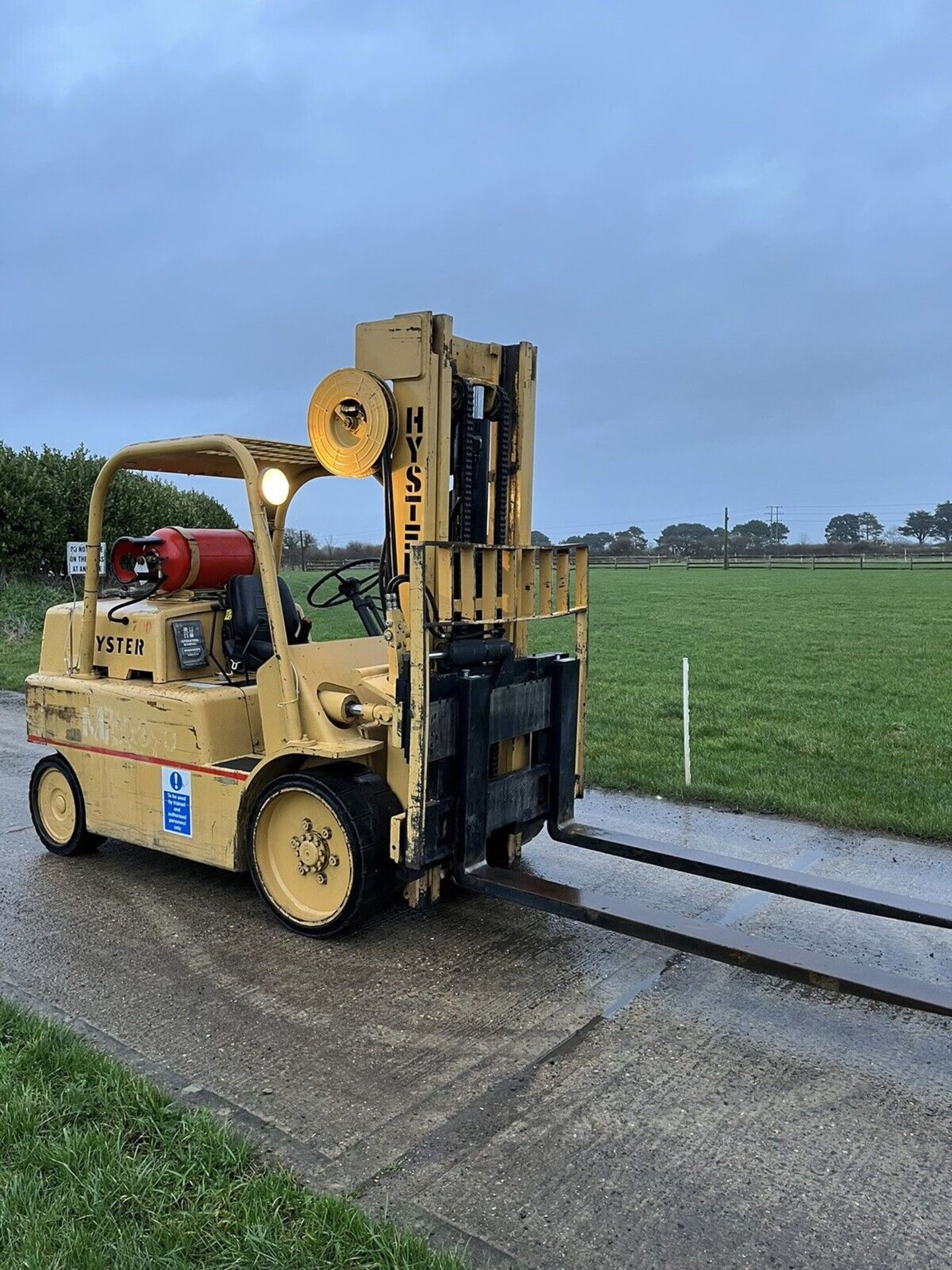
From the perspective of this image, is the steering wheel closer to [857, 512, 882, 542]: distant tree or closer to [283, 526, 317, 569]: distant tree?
[283, 526, 317, 569]: distant tree

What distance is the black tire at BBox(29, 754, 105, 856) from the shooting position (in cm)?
604

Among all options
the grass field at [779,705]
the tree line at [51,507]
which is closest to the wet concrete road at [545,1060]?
the grass field at [779,705]

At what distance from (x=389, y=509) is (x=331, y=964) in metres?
2.18

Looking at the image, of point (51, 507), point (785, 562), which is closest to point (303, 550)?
point (51, 507)

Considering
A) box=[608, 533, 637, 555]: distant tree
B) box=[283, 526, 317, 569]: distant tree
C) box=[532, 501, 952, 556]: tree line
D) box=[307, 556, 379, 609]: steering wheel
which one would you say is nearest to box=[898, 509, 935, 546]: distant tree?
box=[532, 501, 952, 556]: tree line

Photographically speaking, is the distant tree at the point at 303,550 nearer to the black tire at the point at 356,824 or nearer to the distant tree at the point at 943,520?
the black tire at the point at 356,824

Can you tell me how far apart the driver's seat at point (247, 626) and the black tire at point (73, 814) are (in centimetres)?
132

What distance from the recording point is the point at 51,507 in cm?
2550

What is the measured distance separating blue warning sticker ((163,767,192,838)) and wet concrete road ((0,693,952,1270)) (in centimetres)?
44

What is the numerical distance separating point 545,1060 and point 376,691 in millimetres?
2149

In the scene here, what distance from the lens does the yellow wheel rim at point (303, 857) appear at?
473 cm

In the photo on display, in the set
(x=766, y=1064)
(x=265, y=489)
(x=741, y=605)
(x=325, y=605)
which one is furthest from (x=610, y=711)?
(x=741, y=605)

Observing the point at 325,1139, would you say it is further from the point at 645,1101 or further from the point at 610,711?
the point at 610,711

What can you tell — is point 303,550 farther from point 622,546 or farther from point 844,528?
point 844,528
